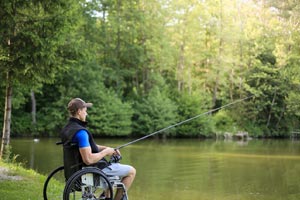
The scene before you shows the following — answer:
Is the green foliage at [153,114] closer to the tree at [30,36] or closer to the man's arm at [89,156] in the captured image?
the tree at [30,36]

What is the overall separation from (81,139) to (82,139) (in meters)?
0.01

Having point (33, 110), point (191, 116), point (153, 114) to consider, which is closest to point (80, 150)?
point (33, 110)

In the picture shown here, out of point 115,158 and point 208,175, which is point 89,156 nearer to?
point 115,158

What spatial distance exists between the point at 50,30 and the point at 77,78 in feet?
64.3

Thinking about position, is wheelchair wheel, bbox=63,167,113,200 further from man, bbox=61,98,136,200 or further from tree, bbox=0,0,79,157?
tree, bbox=0,0,79,157

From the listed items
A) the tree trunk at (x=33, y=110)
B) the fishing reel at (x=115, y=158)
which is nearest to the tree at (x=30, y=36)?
the fishing reel at (x=115, y=158)

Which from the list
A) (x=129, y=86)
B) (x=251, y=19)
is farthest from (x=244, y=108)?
(x=129, y=86)

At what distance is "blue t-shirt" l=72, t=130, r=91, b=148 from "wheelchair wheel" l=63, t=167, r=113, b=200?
265 millimetres

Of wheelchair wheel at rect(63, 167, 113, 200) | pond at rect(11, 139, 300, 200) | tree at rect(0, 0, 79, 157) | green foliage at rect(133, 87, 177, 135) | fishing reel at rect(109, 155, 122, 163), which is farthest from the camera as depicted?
green foliage at rect(133, 87, 177, 135)

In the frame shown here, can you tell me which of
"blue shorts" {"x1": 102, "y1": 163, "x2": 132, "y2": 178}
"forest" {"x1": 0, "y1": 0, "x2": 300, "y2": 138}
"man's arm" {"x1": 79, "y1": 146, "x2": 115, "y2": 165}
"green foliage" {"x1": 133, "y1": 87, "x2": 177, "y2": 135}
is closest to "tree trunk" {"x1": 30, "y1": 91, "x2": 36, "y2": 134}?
"forest" {"x1": 0, "y1": 0, "x2": 300, "y2": 138}

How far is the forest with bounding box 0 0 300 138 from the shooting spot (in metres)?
29.3

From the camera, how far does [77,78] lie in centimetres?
2916

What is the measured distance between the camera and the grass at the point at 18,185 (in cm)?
619

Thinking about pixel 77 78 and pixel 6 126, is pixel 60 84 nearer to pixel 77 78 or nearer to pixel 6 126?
pixel 77 78
